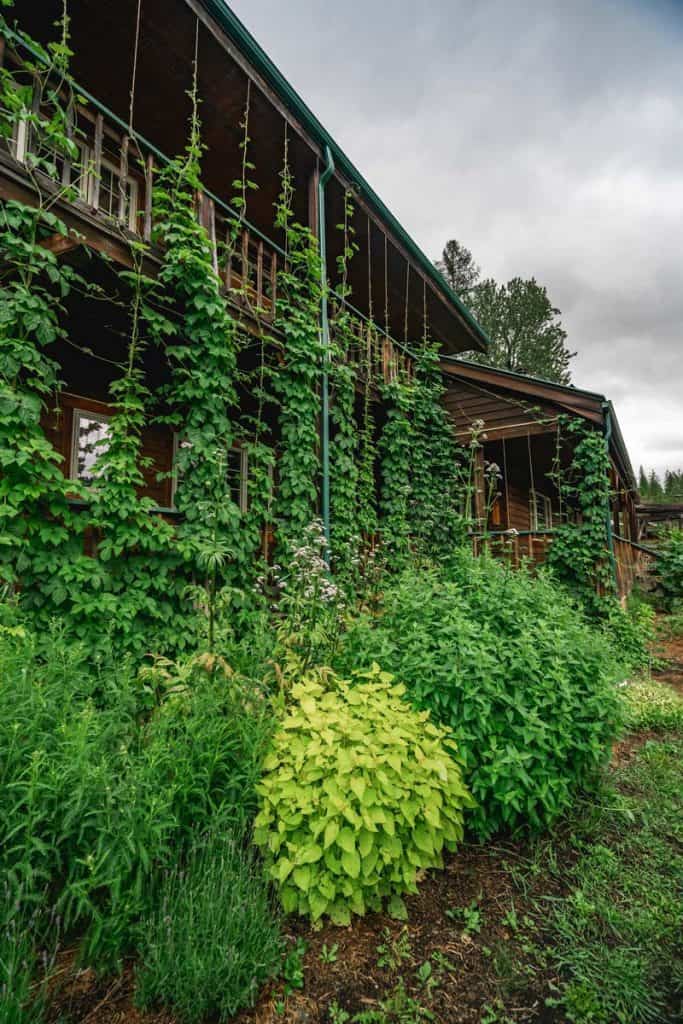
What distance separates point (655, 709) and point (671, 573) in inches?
303

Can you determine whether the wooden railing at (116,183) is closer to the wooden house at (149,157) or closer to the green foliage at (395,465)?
the wooden house at (149,157)

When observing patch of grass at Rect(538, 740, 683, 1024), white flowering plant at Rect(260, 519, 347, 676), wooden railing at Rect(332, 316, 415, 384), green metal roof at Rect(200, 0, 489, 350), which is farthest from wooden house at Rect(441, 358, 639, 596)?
patch of grass at Rect(538, 740, 683, 1024)

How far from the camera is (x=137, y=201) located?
6488 millimetres

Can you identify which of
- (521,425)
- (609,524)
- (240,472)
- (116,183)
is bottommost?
(609,524)

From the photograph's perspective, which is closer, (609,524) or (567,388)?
(609,524)

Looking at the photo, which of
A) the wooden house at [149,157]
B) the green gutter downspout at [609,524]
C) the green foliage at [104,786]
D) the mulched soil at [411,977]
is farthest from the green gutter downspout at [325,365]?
the green gutter downspout at [609,524]

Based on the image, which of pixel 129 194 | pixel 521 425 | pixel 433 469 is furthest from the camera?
pixel 433 469

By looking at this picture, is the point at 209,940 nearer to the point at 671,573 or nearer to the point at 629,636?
the point at 629,636

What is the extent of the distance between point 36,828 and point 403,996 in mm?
1479

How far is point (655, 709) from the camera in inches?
182

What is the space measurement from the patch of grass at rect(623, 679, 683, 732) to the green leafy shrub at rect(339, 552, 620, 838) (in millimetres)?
1695

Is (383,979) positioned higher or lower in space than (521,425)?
lower

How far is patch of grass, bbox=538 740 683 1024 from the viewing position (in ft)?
5.79

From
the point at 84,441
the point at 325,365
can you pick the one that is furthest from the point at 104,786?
the point at 325,365
